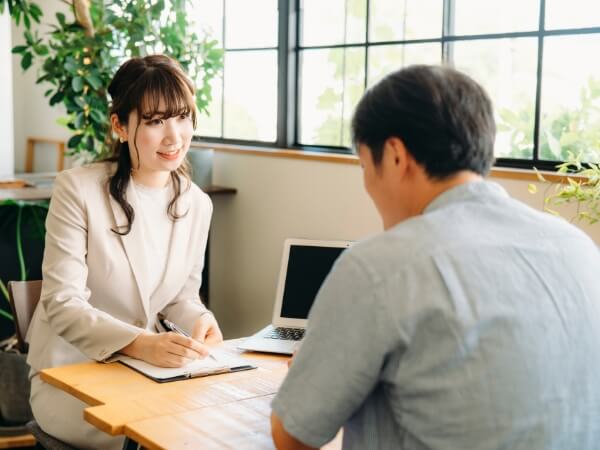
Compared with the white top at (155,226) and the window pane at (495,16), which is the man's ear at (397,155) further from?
the window pane at (495,16)

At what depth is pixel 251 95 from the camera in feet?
14.5

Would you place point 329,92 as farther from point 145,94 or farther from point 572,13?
point 145,94

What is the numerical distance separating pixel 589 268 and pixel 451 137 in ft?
0.90

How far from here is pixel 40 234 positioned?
3.77m

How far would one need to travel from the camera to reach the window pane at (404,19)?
137 inches

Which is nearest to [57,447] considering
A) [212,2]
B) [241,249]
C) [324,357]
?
[324,357]

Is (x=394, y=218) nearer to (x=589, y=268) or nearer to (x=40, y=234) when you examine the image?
(x=589, y=268)

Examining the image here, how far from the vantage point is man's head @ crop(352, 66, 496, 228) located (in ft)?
3.75

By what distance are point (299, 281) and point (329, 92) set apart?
1697 millimetres

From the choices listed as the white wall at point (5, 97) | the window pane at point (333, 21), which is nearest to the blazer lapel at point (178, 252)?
the window pane at point (333, 21)

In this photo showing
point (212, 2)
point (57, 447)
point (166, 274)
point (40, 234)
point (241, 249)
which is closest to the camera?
point (57, 447)

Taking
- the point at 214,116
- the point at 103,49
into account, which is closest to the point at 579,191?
the point at 103,49

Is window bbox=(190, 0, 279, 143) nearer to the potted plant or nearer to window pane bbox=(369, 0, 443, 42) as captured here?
window pane bbox=(369, 0, 443, 42)

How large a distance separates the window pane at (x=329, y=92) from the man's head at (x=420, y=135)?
8.46ft
